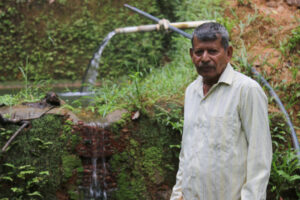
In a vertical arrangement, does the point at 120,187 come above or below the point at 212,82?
below

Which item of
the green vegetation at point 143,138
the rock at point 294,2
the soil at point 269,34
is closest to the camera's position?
the green vegetation at point 143,138

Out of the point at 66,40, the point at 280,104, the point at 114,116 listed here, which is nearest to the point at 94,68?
the point at 66,40

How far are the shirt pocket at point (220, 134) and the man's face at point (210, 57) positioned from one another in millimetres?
255

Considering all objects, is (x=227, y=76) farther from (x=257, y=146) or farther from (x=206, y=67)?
(x=257, y=146)

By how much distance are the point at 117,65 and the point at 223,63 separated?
5.51m

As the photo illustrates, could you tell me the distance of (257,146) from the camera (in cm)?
155

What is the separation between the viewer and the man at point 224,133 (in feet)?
5.08

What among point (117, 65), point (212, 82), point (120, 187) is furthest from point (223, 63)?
point (117, 65)

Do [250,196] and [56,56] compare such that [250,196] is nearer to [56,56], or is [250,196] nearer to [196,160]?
[196,160]

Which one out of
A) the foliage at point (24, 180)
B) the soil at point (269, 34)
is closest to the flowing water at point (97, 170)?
the foliage at point (24, 180)

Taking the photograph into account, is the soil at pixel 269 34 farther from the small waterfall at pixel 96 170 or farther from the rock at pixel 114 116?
the small waterfall at pixel 96 170

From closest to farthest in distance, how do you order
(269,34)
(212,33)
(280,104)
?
(212,33) → (280,104) → (269,34)

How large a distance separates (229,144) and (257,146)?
14 cm

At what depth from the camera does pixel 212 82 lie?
5.93 ft
